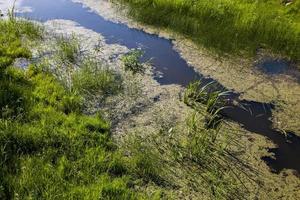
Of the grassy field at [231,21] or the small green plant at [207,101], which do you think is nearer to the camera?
the small green plant at [207,101]

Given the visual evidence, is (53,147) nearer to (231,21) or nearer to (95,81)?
(95,81)

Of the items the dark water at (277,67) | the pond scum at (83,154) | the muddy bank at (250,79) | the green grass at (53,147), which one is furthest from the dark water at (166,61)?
the green grass at (53,147)

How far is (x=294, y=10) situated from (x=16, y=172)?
9.84 meters

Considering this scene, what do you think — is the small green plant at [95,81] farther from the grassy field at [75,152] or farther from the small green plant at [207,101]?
the small green plant at [207,101]

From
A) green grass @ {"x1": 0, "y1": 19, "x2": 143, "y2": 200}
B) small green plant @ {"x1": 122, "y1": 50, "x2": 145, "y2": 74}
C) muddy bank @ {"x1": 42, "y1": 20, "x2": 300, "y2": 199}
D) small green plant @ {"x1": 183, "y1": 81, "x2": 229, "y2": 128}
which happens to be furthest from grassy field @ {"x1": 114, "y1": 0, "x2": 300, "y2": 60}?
green grass @ {"x1": 0, "y1": 19, "x2": 143, "y2": 200}

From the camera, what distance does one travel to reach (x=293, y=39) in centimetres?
1034

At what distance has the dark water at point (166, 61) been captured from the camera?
6512mm

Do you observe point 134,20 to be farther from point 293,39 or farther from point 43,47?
point 293,39

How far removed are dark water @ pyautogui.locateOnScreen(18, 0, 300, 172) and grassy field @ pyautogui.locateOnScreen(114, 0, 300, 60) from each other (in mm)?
1004

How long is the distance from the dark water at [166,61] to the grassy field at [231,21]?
39.5 inches

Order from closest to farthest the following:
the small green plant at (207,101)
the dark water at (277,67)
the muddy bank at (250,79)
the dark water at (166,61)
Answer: the dark water at (166,61)
the small green plant at (207,101)
the muddy bank at (250,79)
the dark water at (277,67)

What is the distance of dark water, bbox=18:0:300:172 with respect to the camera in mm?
6512

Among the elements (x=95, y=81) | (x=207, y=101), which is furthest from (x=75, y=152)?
(x=207, y=101)

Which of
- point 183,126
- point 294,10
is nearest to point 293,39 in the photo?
point 294,10
